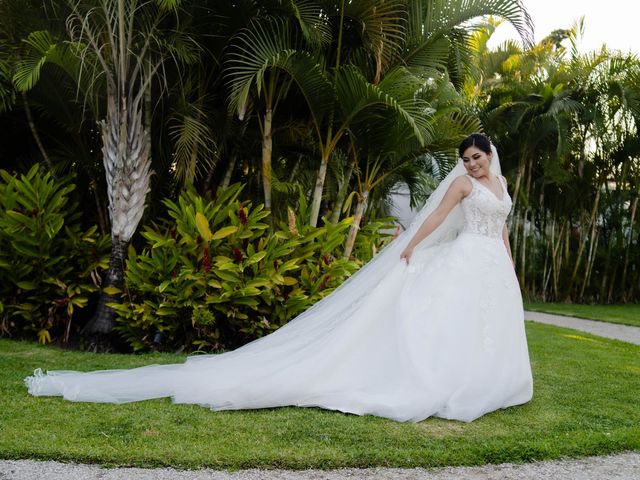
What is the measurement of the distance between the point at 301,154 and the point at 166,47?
8.06 ft

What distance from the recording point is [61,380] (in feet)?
15.1

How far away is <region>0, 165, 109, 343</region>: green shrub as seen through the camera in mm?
6805

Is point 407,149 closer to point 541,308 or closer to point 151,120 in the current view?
point 151,120

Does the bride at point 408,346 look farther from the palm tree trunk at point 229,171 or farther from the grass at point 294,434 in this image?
the palm tree trunk at point 229,171

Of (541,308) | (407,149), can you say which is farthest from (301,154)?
(541,308)

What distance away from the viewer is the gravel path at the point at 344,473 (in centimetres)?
300

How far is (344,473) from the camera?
3.12 m

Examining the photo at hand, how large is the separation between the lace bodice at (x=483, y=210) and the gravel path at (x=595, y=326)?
5516mm

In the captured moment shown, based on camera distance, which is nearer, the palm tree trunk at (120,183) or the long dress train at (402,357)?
the long dress train at (402,357)

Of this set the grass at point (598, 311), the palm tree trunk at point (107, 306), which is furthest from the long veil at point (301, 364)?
the grass at point (598, 311)

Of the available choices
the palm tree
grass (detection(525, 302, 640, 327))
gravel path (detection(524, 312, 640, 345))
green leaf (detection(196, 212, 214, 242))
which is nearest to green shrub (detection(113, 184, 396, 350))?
green leaf (detection(196, 212, 214, 242))

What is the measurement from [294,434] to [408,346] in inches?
41.9

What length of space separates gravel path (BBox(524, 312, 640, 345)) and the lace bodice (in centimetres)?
552

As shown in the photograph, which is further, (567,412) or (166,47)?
(166,47)
